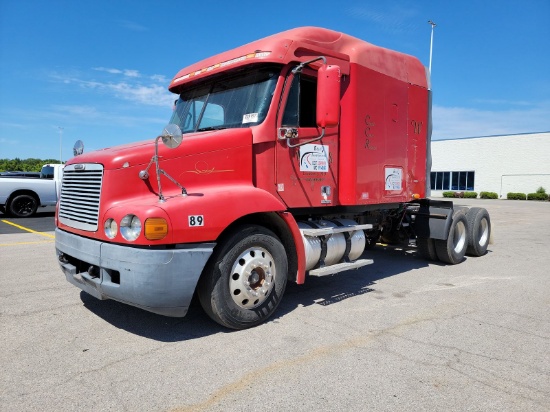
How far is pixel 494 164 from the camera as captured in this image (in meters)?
39.3

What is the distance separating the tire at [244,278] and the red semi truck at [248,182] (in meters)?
0.01

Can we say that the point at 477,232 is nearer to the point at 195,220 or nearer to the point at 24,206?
the point at 195,220

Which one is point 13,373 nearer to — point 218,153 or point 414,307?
point 218,153

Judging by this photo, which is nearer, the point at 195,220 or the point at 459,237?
the point at 195,220

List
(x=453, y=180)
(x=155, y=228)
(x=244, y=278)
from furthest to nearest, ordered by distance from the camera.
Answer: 1. (x=453, y=180)
2. (x=244, y=278)
3. (x=155, y=228)

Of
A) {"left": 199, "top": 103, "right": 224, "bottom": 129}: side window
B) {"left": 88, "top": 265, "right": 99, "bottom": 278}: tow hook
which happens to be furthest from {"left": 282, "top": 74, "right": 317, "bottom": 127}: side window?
{"left": 88, "top": 265, "right": 99, "bottom": 278}: tow hook

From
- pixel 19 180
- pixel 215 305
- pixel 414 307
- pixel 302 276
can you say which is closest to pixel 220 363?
pixel 215 305

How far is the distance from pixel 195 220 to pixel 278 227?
1.24 metres

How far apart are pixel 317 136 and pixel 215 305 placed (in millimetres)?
2307

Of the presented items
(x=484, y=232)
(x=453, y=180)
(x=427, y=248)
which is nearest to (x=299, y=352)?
(x=427, y=248)

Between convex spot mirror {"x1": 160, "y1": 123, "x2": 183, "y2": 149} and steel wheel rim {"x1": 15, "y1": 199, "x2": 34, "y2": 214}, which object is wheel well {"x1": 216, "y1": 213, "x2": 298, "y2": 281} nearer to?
convex spot mirror {"x1": 160, "y1": 123, "x2": 183, "y2": 149}

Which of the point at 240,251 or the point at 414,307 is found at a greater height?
the point at 240,251

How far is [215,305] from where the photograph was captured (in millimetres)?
3959

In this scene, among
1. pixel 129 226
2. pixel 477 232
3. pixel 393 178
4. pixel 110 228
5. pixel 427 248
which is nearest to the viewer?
pixel 129 226
